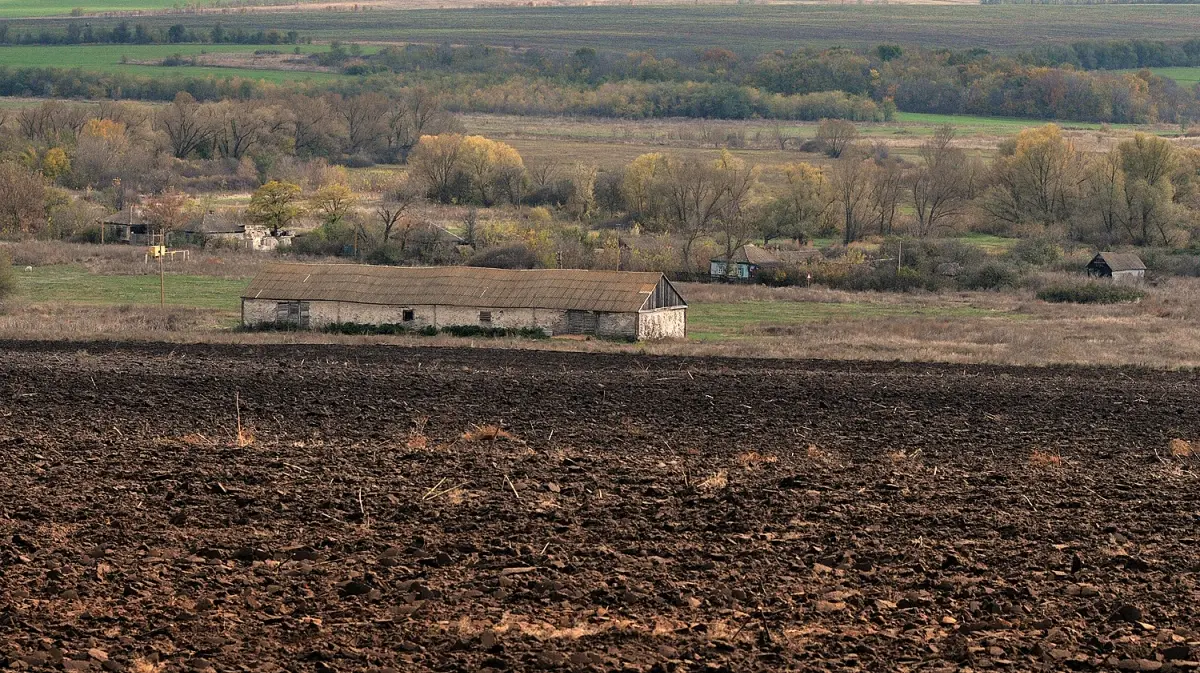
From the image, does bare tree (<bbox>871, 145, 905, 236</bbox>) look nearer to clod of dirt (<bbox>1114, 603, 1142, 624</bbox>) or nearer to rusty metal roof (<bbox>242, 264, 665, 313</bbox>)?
rusty metal roof (<bbox>242, 264, 665, 313</bbox>)

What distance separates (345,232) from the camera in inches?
2650

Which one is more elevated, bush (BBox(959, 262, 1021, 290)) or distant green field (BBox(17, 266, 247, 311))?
distant green field (BBox(17, 266, 247, 311))

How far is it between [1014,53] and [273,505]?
18968 centimetres

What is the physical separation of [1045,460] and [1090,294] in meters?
36.5

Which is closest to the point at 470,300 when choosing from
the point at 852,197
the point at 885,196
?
the point at 852,197

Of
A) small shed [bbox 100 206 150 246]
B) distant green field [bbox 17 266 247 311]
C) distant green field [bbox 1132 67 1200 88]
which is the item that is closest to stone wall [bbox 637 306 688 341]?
distant green field [bbox 17 266 247 311]

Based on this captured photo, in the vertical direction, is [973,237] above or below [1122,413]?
below

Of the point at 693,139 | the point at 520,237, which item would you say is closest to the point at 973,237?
the point at 520,237

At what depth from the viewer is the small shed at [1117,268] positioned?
6088 centimetres

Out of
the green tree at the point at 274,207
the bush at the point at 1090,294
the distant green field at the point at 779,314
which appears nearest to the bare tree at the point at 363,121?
the green tree at the point at 274,207

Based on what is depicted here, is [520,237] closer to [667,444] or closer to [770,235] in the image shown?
[770,235]

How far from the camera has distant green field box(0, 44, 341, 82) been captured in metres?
168

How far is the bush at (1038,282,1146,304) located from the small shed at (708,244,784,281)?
37.8 ft

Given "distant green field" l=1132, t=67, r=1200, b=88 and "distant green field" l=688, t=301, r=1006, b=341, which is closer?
"distant green field" l=688, t=301, r=1006, b=341
